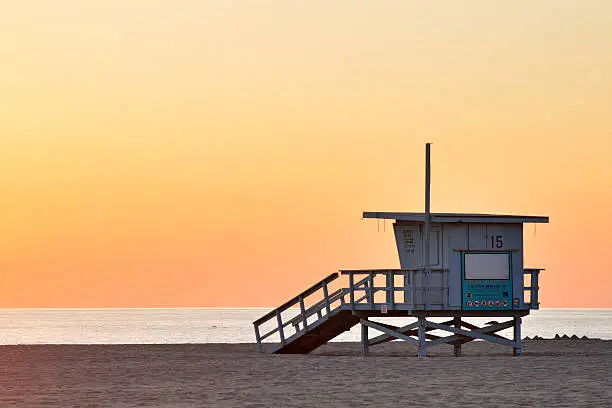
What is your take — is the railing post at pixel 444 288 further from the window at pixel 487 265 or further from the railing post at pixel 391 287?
the railing post at pixel 391 287

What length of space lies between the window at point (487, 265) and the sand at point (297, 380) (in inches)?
89.5

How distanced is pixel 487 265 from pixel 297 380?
34.5 ft

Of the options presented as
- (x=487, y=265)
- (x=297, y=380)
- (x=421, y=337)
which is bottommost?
(x=421, y=337)

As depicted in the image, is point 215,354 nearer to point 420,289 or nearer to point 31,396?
point 420,289

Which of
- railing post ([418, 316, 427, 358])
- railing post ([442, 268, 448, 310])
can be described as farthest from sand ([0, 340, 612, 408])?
railing post ([442, 268, 448, 310])

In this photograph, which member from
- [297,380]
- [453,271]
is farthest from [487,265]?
[297,380]

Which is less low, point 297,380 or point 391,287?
point 391,287

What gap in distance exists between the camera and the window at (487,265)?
33219mm

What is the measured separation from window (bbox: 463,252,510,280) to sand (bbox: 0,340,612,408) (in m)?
2.27

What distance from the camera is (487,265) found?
109 feet

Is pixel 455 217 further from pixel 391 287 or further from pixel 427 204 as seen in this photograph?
pixel 391 287

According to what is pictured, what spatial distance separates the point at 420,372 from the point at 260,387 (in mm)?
4887

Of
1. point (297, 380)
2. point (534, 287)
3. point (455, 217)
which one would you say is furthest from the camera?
point (534, 287)

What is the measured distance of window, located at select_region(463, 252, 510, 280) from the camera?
33219 millimetres
